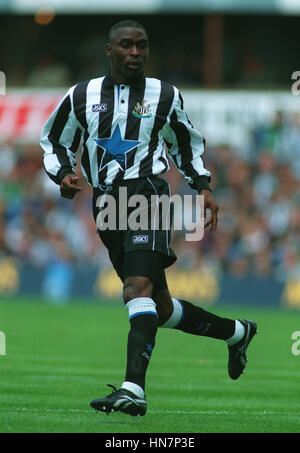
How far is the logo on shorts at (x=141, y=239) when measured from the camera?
6922mm

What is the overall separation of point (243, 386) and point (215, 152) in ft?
44.8

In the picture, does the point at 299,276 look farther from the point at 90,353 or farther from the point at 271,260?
the point at 90,353

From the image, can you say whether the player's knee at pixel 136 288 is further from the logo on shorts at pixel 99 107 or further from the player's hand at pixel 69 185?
the logo on shorts at pixel 99 107

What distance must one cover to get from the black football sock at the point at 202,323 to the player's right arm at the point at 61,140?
121cm

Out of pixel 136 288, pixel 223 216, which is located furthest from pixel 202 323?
pixel 223 216

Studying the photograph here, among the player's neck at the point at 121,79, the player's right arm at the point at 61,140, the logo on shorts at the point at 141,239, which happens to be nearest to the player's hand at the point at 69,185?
the player's right arm at the point at 61,140

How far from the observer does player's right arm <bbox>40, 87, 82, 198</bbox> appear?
7.22 m

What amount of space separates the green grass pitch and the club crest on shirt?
1862mm

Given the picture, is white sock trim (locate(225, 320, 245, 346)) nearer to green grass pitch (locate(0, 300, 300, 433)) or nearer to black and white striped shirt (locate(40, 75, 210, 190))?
green grass pitch (locate(0, 300, 300, 433))

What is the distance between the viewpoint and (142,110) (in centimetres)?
716

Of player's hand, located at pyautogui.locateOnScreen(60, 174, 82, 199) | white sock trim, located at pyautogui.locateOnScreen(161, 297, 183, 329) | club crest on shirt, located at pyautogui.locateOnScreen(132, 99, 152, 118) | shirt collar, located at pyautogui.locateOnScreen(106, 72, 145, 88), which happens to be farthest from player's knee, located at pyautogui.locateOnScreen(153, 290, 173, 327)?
shirt collar, located at pyautogui.locateOnScreen(106, 72, 145, 88)

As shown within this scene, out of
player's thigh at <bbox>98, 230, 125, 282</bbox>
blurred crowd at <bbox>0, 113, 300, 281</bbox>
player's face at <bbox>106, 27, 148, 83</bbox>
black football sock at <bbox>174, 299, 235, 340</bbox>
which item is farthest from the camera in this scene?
blurred crowd at <bbox>0, 113, 300, 281</bbox>
